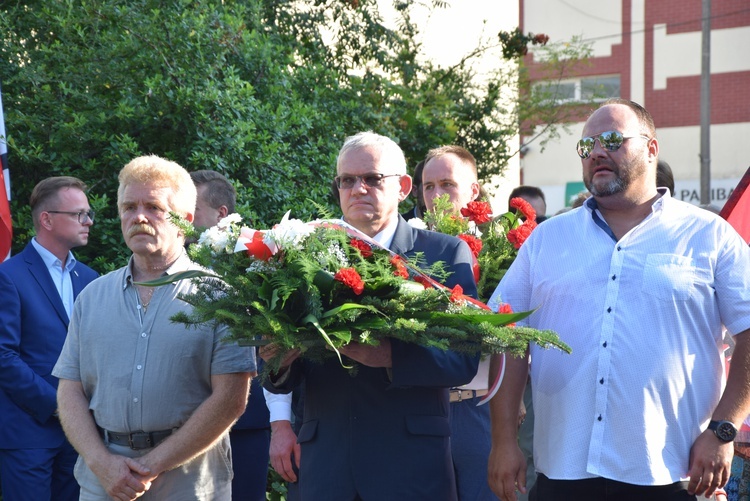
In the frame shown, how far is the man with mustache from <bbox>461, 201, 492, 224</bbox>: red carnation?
5.25 feet

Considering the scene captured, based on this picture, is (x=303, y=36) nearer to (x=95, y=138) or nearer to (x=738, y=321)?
(x=95, y=138)

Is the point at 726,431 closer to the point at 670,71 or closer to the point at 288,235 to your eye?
the point at 288,235

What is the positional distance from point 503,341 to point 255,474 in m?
2.38

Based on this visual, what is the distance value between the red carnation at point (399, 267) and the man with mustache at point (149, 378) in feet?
3.11

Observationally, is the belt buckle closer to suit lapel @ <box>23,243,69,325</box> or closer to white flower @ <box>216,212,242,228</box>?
white flower @ <box>216,212,242,228</box>

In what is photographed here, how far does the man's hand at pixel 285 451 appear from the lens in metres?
4.51

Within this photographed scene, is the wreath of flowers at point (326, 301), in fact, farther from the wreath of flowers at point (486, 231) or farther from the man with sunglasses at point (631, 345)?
the wreath of flowers at point (486, 231)

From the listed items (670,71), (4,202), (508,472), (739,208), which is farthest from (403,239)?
(670,71)

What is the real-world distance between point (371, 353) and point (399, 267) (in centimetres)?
33

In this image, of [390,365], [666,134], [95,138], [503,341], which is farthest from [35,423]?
[666,134]

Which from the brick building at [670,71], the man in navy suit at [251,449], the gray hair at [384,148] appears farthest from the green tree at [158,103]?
the brick building at [670,71]

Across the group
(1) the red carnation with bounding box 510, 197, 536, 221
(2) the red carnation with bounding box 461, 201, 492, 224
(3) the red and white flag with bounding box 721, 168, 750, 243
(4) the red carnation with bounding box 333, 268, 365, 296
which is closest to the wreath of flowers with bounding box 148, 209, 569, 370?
(4) the red carnation with bounding box 333, 268, 365, 296

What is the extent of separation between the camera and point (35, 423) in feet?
20.2

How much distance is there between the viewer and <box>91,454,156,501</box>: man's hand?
4.09 metres
